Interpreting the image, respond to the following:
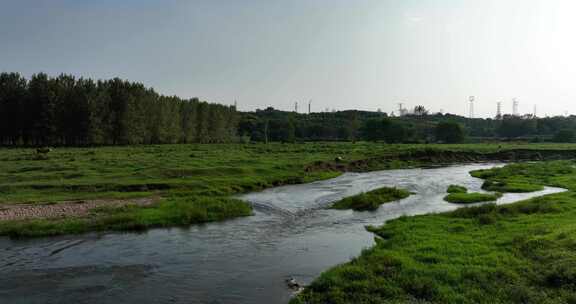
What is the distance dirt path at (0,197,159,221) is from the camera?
25922mm

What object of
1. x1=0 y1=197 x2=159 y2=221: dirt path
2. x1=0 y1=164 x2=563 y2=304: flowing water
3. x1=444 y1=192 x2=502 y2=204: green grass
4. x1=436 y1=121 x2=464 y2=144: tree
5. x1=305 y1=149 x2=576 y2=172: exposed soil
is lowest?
x1=0 y1=164 x2=563 y2=304: flowing water

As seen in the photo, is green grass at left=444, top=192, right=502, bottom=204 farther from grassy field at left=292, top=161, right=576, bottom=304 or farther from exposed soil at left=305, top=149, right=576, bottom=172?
exposed soil at left=305, top=149, right=576, bottom=172

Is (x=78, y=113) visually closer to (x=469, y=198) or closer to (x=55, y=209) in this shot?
(x=55, y=209)

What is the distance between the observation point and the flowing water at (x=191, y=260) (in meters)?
15.5

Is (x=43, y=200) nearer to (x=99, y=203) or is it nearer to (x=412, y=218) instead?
(x=99, y=203)

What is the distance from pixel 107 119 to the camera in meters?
94.1

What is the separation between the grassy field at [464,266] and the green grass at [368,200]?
25.9 ft

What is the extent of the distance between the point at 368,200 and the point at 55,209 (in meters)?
21.3

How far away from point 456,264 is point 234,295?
8.04 m

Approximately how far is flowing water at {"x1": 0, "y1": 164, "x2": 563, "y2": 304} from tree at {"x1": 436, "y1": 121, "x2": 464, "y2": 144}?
115 m

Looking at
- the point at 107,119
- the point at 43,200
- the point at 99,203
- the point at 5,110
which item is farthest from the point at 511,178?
→ the point at 5,110

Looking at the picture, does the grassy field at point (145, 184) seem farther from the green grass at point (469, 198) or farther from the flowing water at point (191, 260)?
the green grass at point (469, 198)

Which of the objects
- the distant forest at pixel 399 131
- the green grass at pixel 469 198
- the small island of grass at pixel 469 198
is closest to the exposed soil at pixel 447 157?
the small island of grass at pixel 469 198

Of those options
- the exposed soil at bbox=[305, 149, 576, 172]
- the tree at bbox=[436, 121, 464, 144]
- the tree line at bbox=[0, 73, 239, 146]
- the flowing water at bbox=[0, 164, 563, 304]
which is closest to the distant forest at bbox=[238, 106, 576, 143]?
the tree at bbox=[436, 121, 464, 144]
